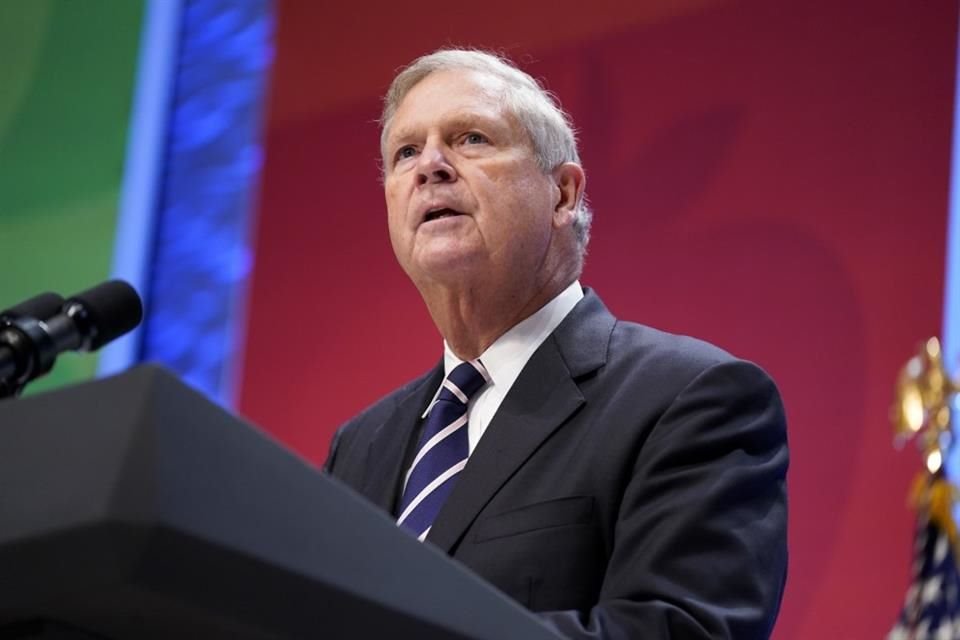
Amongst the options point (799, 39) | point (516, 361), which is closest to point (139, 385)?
point (516, 361)

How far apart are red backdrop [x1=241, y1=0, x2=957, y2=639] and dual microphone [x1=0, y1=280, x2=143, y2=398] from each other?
57.7 inches

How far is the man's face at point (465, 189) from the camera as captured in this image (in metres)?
2.10

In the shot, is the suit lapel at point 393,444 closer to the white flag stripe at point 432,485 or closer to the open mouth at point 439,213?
the white flag stripe at point 432,485

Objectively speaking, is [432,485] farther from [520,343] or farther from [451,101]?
[451,101]

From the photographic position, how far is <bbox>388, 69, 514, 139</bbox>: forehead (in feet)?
7.20

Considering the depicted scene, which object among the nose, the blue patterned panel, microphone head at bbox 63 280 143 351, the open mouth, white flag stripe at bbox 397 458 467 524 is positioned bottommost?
white flag stripe at bbox 397 458 467 524

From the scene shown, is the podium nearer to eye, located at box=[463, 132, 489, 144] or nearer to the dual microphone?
the dual microphone

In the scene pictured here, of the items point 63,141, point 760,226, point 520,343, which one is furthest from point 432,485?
point 63,141

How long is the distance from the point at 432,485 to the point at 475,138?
2.07 ft

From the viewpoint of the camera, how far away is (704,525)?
4.85 ft

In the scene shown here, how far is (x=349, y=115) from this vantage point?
3422 mm

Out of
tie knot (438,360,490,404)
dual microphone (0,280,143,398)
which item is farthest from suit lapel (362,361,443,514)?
dual microphone (0,280,143,398)

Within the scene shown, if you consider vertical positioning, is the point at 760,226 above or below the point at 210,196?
below

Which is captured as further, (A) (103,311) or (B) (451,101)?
(B) (451,101)
